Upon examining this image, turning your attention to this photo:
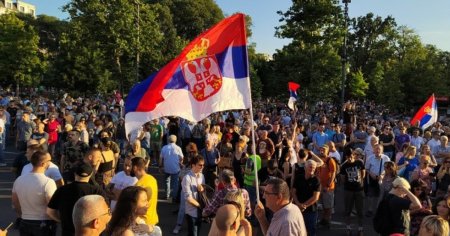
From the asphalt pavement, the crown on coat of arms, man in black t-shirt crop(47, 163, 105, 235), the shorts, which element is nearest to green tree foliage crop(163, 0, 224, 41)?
the asphalt pavement

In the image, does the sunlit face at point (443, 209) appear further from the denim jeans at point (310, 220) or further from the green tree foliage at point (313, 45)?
the green tree foliage at point (313, 45)

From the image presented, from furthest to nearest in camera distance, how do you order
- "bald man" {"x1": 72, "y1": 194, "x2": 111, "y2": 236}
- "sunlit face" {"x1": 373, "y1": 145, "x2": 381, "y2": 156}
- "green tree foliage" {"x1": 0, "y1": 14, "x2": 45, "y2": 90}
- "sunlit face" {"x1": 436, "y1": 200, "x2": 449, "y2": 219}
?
"green tree foliage" {"x1": 0, "y1": 14, "x2": 45, "y2": 90} < "sunlit face" {"x1": 373, "y1": 145, "x2": 381, "y2": 156} < "sunlit face" {"x1": 436, "y1": 200, "x2": 449, "y2": 219} < "bald man" {"x1": 72, "y1": 194, "x2": 111, "y2": 236}

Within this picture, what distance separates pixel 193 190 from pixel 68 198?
97.7 inches

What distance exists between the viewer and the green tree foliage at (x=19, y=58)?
127 ft

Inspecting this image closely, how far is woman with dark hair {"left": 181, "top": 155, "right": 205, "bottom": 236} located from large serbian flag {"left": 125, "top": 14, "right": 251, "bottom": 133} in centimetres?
162

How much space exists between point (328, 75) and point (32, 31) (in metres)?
29.0

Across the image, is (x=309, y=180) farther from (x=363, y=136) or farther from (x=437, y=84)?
(x=437, y=84)

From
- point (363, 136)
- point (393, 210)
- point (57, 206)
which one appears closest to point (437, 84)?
point (363, 136)

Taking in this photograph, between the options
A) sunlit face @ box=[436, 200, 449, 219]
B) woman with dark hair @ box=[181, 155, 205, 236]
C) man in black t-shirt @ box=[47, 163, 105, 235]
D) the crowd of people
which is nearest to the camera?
the crowd of people

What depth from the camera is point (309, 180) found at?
7184mm

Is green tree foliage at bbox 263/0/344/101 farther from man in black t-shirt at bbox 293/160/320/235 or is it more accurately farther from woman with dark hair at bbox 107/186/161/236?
woman with dark hair at bbox 107/186/161/236

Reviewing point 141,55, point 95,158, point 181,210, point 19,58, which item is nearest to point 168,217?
point 181,210

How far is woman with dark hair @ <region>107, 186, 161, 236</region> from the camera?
11.4 ft

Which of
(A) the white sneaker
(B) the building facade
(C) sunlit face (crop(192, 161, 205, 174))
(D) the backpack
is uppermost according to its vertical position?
(B) the building facade
